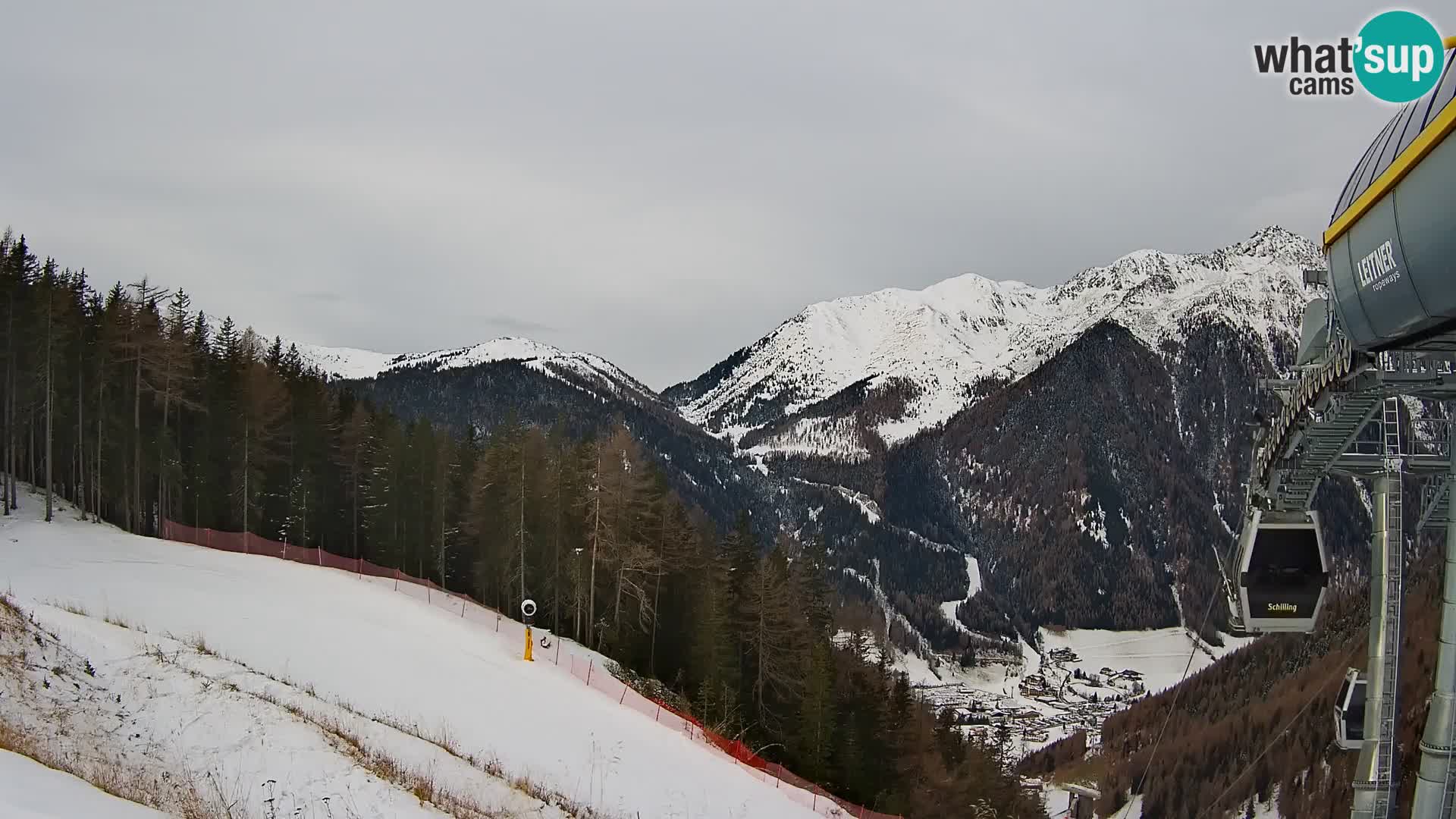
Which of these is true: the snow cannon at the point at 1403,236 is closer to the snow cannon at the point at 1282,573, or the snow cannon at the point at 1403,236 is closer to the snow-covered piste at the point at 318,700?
the snow cannon at the point at 1282,573

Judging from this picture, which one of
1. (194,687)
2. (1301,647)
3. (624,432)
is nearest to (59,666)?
(194,687)

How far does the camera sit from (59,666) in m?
12.6

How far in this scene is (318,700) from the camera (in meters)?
15.7

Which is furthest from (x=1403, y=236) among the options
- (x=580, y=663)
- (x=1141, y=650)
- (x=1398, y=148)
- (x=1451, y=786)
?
(x=1141, y=650)

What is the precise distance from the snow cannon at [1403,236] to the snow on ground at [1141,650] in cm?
16420

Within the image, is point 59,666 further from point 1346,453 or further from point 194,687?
point 1346,453

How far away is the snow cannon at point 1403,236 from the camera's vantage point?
801 cm

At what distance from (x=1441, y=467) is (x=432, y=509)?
136ft

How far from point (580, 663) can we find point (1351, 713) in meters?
21.2

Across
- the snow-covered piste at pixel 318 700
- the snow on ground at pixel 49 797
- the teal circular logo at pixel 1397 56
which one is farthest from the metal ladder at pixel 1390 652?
the snow on ground at pixel 49 797

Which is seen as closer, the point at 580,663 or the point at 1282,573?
the point at 1282,573

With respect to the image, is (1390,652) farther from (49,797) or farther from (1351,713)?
(49,797)

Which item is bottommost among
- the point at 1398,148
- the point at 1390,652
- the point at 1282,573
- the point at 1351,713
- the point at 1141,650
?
A: the point at 1141,650

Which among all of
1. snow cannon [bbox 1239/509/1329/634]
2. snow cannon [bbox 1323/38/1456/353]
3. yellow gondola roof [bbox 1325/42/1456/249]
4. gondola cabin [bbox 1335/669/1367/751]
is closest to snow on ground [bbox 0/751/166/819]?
snow cannon [bbox 1323/38/1456/353]
